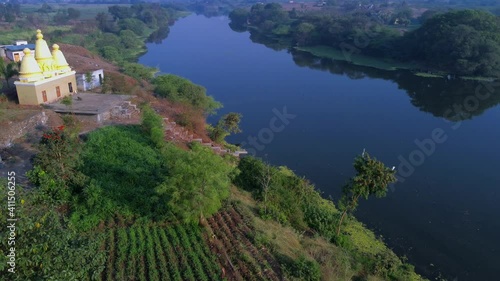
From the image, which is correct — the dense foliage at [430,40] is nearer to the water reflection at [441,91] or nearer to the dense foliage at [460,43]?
the dense foliage at [460,43]

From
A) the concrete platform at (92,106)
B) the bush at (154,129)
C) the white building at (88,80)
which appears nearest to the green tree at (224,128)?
the bush at (154,129)

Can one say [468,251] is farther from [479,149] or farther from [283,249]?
[479,149]

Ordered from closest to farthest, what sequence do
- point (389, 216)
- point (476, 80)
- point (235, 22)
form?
point (389, 216)
point (476, 80)
point (235, 22)

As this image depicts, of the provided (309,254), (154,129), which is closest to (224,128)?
(154,129)

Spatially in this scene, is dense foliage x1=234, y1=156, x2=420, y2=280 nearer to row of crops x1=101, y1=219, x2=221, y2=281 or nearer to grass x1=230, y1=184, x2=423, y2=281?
grass x1=230, y1=184, x2=423, y2=281

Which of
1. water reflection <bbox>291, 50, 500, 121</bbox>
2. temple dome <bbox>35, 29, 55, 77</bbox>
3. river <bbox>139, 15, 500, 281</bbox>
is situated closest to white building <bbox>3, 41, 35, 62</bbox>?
temple dome <bbox>35, 29, 55, 77</bbox>

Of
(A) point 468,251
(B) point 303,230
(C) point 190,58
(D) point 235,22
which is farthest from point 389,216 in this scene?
(D) point 235,22
